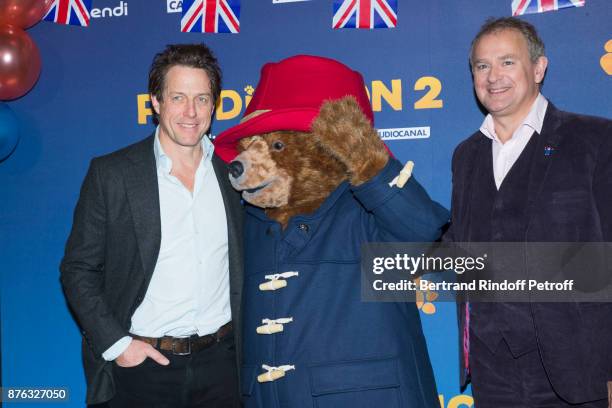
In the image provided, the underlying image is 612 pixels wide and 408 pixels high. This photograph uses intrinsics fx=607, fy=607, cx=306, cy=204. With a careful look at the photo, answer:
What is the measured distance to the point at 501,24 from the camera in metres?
1.95

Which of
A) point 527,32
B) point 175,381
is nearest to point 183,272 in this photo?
point 175,381

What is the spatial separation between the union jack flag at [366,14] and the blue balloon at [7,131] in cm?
154

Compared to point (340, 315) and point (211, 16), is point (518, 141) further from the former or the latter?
point (211, 16)

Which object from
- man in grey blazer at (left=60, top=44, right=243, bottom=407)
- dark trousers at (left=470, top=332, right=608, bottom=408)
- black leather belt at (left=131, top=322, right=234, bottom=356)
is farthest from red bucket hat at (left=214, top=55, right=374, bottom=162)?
dark trousers at (left=470, top=332, right=608, bottom=408)

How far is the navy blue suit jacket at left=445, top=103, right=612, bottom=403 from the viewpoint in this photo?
1751mm

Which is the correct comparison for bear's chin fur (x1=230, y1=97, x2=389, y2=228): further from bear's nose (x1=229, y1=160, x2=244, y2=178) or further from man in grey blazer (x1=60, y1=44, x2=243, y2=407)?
man in grey blazer (x1=60, y1=44, x2=243, y2=407)

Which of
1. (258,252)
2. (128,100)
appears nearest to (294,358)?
(258,252)

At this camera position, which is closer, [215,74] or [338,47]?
[215,74]

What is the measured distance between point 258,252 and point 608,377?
1091 millimetres

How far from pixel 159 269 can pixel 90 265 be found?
220 mm

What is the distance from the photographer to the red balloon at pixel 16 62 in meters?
2.59

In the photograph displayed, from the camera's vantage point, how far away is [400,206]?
1640 mm

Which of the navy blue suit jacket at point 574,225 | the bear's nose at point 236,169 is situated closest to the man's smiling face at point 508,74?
the navy blue suit jacket at point 574,225

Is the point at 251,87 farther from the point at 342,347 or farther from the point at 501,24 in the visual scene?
the point at 342,347
